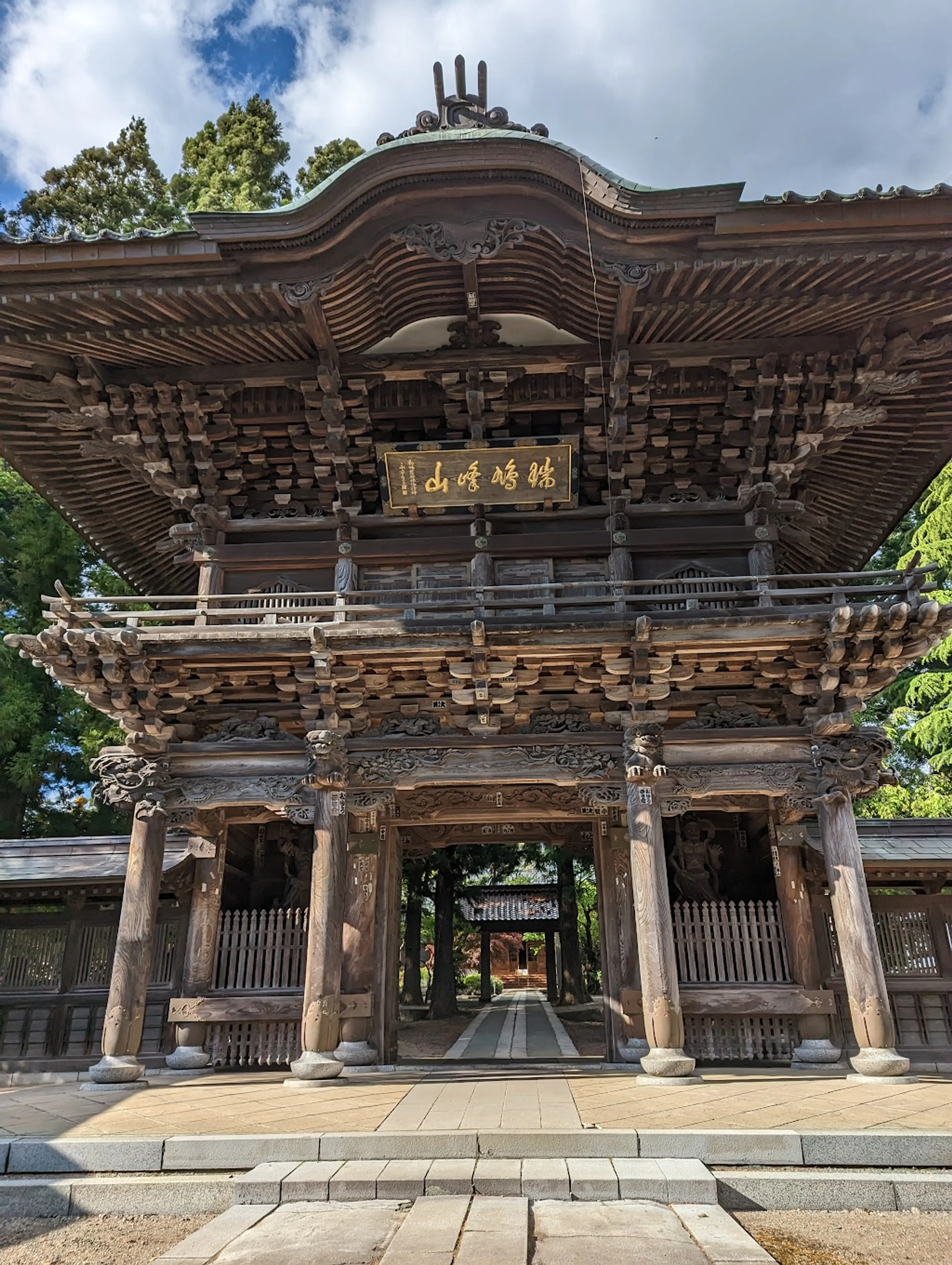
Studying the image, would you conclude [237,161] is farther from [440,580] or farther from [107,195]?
[440,580]

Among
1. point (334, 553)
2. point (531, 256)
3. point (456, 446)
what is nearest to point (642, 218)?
point (531, 256)

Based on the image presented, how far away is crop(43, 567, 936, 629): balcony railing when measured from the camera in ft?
28.9

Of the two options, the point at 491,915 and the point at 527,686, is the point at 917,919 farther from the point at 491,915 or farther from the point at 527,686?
the point at 491,915

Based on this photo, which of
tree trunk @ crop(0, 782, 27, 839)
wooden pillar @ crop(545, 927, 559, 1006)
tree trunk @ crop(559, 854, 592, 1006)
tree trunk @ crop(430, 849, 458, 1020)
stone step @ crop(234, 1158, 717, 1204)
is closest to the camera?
stone step @ crop(234, 1158, 717, 1204)

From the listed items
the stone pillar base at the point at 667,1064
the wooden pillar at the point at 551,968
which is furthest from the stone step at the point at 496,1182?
the wooden pillar at the point at 551,968

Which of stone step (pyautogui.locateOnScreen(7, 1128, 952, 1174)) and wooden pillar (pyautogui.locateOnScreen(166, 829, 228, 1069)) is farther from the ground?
wooden pillar (pyautogui.locateOnScreen(166, 829, 228, 1069))

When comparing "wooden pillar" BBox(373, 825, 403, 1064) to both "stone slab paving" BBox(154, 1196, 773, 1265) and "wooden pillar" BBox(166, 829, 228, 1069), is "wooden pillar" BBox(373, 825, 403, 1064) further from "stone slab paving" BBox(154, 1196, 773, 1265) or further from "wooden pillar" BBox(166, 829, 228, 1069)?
"stone slab paving" BBox(154, 1196, 773, 1265)

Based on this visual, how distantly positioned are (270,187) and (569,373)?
1878 cm

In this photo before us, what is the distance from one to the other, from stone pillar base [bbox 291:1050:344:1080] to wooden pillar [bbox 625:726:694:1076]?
3286 millimetres

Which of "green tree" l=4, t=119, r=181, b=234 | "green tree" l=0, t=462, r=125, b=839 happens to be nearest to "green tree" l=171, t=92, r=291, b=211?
"green tree" l=4, t=119, r=181, b=234

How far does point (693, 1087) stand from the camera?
7789mm

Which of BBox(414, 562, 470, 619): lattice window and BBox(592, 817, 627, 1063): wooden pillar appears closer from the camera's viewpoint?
BBox(592, 817, 627, 1063): wooden pillar

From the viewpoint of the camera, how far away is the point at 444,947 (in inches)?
949

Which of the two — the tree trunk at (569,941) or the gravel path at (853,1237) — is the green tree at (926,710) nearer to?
the tree trunk at (569,941)
